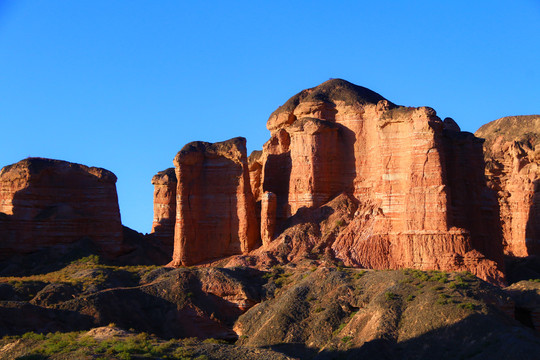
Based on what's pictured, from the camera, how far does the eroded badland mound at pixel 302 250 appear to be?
4097 cm

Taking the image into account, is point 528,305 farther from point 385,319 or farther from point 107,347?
point 107,347

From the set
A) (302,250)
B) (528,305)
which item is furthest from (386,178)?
(528,305)

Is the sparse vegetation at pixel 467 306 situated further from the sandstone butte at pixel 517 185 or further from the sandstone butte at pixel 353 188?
the sandstone butte at pixel 517 185

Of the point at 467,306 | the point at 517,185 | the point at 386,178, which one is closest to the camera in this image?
the point at 467,306

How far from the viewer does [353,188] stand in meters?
60.1

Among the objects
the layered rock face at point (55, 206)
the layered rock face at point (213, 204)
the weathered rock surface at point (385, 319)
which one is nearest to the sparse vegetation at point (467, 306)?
the weathered rock surface at point (385, 319)

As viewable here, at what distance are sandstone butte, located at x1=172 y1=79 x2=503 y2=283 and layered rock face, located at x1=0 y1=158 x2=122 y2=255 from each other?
10397 mm

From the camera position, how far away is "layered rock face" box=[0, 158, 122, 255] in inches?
2682

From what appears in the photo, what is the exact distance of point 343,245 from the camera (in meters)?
56.4

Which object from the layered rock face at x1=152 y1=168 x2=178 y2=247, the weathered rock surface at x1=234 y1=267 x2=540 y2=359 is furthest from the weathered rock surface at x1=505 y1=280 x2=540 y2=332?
the layered rock face at x1=152 y1=168 x2=178 y2=247

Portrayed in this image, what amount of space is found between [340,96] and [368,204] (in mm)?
9905

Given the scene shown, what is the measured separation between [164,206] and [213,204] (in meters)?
18.4

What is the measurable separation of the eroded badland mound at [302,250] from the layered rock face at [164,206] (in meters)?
1.00

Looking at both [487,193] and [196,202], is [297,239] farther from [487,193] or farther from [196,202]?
[487,193]
